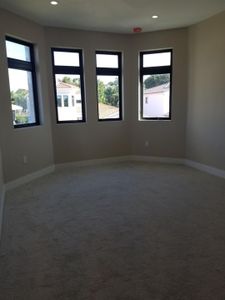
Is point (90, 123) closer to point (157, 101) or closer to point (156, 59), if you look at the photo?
point (157, 101)

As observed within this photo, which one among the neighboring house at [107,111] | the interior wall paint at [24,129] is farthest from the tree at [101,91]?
the interior wall paint at [24,129]

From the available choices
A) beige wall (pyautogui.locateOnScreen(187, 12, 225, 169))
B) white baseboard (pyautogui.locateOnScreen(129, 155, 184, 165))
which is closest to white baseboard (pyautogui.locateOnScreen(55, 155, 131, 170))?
white baseboard (pyautogui.locateOnScreen(129, 155, 184, 165))

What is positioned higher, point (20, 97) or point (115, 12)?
point (115, 12)

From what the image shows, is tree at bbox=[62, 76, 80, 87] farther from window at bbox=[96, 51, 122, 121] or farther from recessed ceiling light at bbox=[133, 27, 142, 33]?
recessed ceiling light at bbox=[133, 27, 142, 33]

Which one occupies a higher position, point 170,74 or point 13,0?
point 13,0

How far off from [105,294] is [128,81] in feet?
14.6

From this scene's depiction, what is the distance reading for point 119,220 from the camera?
9.10ft

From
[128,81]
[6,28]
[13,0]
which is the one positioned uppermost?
[13,0]

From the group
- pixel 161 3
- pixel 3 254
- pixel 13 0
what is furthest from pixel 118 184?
pixel 13 0

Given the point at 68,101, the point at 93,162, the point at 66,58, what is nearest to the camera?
the point at 66,58

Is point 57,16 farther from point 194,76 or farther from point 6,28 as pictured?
point 194,76

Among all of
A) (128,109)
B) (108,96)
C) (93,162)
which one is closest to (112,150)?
(93,162)

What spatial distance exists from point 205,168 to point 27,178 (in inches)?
131

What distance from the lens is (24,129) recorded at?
417 cm
